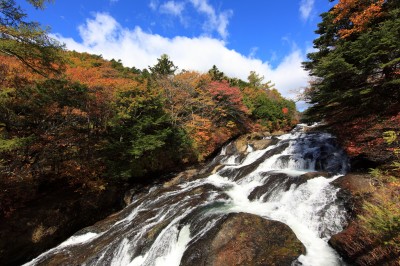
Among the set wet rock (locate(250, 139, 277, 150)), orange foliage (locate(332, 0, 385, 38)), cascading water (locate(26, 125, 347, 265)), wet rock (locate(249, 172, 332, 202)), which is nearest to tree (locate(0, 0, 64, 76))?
cascading water (locate(26, 125, 347, 265))

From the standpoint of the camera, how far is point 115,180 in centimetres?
1577

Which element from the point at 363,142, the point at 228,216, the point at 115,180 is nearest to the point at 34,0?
the point at 228,216

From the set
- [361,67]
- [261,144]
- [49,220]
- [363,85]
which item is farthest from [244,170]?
[49,220]

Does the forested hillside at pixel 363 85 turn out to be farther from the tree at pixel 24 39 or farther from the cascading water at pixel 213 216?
the tree at pixel 24 39

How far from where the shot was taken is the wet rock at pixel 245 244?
20.5 ft

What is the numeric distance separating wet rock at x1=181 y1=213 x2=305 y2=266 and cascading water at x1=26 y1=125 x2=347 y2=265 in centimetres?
38

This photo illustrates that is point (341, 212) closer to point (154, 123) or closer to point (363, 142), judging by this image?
point (363, 142)

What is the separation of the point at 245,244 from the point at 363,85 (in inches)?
367

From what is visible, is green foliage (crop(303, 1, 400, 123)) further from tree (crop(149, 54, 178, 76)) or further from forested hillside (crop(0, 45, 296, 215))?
tree (crop(149, 54, 178, 76))

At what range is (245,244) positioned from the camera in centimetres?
669

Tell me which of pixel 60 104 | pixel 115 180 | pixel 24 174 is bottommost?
pixel 115 180

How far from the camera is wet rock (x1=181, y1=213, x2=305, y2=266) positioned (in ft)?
20.5

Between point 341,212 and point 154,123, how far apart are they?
12135 mm

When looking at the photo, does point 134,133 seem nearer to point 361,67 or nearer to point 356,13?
point 361,67
